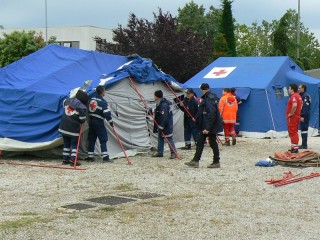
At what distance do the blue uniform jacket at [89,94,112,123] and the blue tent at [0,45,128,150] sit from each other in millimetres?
768

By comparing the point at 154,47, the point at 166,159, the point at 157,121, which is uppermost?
the point at 154,47

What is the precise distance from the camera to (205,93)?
1230 centimetres

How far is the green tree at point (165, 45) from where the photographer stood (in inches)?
1198

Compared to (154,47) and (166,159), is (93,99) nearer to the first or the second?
(166,159)

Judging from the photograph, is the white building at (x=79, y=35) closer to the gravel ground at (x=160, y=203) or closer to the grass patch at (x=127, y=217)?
the gravel ground at (x=160, y=203)

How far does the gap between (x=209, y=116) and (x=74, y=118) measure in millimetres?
2952

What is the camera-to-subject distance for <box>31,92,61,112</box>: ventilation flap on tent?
13.5m

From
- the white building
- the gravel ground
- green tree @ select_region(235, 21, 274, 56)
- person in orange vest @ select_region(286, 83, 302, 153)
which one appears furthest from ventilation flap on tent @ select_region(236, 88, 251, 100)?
green tree @ select_region(235, 21, 274, 56)

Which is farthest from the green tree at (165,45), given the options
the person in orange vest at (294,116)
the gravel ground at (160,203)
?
the gravel ground at (160,203)

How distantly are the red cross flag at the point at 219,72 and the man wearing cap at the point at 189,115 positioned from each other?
21.4 feet

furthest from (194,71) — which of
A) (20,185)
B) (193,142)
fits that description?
(20,185)

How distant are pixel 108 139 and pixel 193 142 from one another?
3826mm

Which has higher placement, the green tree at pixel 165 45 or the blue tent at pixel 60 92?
the green tree at pixel 165 45

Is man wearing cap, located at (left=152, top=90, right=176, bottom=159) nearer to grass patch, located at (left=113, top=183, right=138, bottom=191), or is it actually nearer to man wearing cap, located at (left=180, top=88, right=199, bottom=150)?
man wearing cap, located at (left=180, top=88, right=199, bottom=150)
